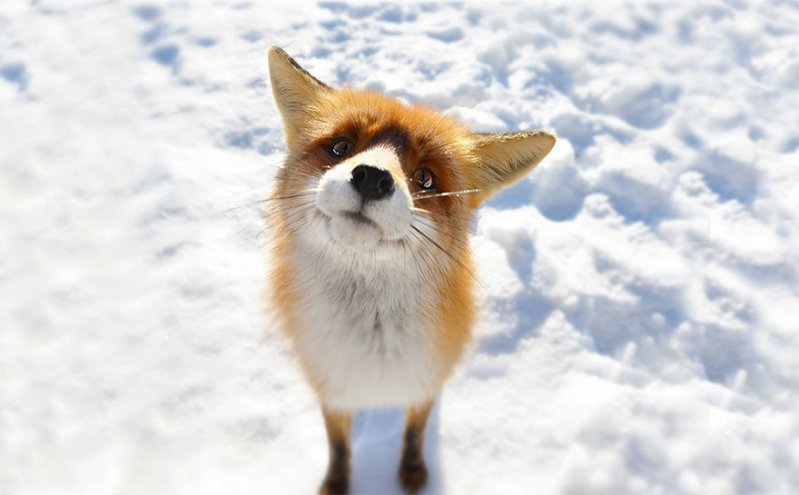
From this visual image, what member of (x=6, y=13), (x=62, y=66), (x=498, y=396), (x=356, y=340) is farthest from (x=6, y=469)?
(x=6, y=13)

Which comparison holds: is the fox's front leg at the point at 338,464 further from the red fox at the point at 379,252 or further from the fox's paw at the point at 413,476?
the fox's paw at the point at 413,476

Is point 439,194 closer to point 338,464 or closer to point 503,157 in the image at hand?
point 503,157

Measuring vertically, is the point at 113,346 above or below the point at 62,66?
below

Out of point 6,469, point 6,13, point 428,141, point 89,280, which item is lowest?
point 6,469

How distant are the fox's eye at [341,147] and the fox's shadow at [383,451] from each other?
4.51 ft

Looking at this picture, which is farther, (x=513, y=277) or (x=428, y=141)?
(x=513, y=277)

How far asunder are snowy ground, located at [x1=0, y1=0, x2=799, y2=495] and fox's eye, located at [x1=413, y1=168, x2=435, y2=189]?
414 millimetres

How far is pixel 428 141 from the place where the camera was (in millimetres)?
2152

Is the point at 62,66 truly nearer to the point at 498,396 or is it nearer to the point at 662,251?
the point at 498,396

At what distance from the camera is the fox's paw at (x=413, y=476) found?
2.50 m

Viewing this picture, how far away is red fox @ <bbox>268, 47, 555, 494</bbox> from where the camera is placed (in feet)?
6.70

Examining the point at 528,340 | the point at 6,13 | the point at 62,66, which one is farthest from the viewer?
the point at 6,13

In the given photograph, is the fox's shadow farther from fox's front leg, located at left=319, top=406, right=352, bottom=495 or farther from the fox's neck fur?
the fox's neck fur

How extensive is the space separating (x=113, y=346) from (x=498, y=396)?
207cm
